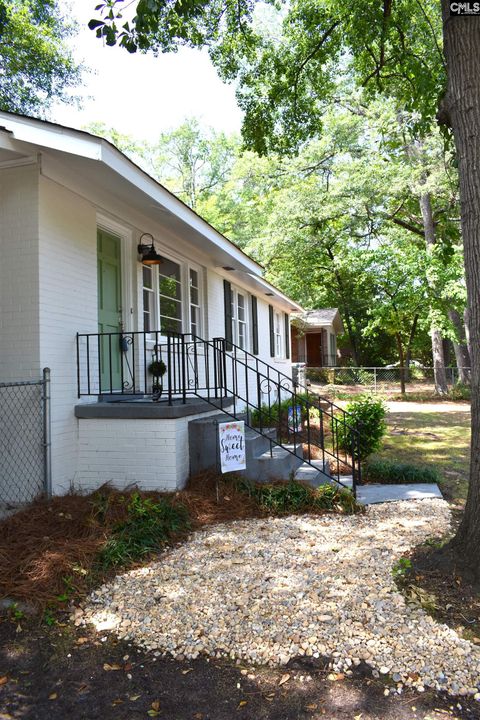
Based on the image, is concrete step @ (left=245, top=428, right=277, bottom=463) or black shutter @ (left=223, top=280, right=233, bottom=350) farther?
black shutter @ (left=223, top=280, right=233, bottom=350)

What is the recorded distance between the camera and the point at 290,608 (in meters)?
3.17

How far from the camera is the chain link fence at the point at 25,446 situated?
16.5ft

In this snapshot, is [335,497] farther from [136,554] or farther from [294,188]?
[294,188]

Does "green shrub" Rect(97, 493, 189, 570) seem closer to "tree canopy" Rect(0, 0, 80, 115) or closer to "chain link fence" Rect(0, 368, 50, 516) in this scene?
"chain link fence" Rect(0, 368, 50, 516)

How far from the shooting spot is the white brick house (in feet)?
16.6

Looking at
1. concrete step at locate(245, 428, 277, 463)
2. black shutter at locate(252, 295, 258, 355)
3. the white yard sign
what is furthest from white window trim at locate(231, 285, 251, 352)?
the white yard sign

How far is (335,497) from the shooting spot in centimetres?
545

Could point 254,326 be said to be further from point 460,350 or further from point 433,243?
point 460,350

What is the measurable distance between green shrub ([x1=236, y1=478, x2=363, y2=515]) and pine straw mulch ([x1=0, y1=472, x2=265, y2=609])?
0.12 m

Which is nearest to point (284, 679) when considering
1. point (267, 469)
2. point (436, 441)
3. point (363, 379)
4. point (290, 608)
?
point (290, 608)

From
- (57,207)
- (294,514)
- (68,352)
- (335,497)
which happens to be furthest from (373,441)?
(57,207)

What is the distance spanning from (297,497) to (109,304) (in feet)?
11.2

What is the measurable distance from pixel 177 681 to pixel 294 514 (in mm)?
2828

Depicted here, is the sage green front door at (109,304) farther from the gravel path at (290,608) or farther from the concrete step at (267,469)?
the gravel path at (290,608)
